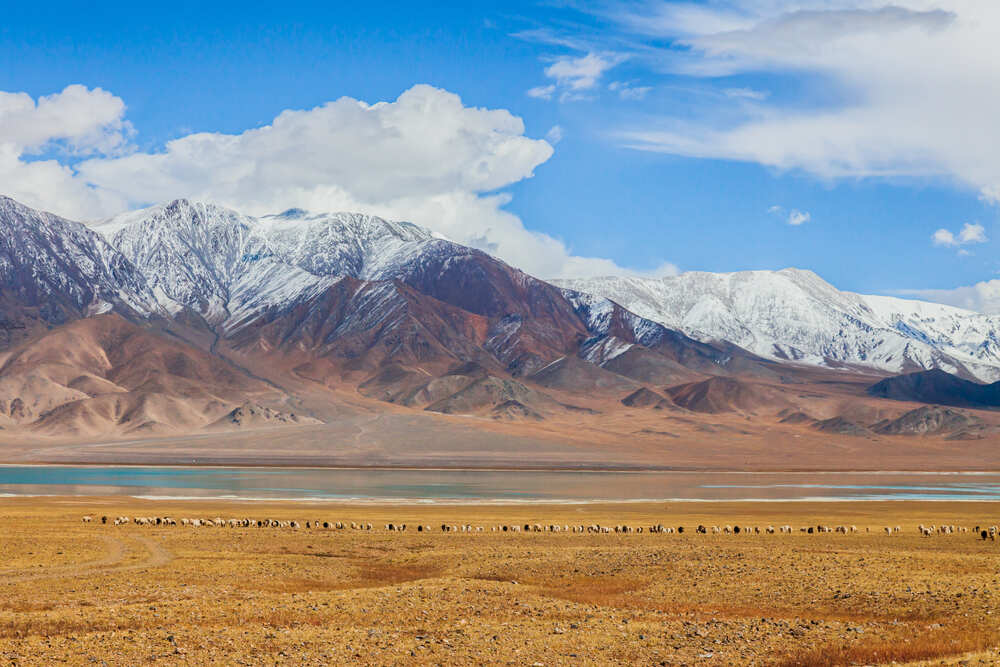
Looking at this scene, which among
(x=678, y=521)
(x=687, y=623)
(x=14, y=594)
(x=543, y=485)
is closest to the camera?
(x=687, y=623)

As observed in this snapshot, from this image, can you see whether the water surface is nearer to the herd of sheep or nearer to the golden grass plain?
the herd of sheep

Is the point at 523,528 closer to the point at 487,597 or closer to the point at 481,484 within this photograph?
the point at 487,597

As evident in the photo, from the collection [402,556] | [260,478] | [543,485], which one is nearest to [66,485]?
[260,478]

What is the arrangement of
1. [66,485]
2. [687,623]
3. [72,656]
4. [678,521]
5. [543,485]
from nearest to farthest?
[72,656] → [687,623] → [678,521] → [66,485] → [543,485]

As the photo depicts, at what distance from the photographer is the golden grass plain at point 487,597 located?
2159cm

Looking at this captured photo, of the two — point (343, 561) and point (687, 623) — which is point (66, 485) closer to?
point (343, 561)

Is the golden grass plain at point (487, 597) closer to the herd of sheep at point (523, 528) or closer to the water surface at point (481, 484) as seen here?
the herd of sheep at point (523, 528)

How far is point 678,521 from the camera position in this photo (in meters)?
62.3

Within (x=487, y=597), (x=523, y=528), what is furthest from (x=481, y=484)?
(x=487, y=597)

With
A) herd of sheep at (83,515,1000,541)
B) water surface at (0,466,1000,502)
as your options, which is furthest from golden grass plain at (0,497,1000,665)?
water surface at (0,466,1000,502)

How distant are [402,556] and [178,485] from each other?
68006 mm

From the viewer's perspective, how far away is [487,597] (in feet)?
93.8

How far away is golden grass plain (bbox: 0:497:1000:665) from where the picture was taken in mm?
21594

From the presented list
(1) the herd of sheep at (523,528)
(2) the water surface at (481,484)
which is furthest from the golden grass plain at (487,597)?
(2) the water surface at (481,484)
